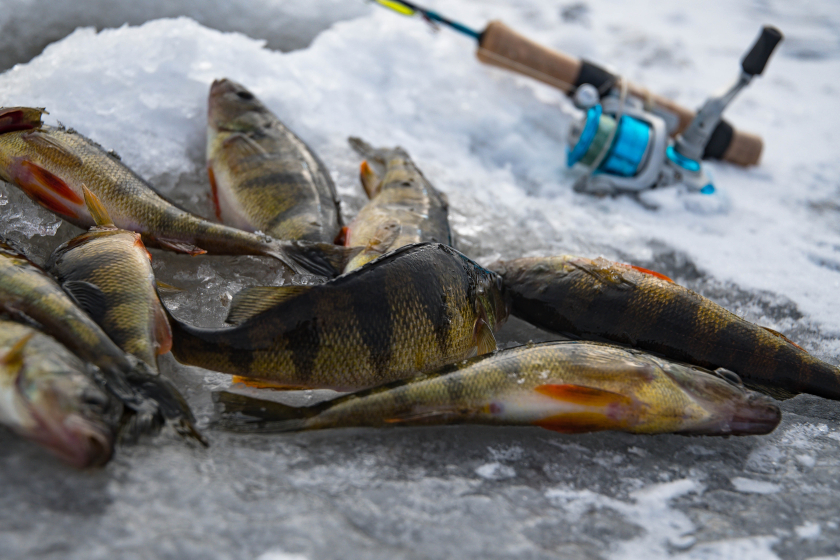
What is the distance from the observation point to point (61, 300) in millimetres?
1998

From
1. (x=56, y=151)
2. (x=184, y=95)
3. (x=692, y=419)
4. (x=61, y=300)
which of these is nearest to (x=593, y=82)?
(x=184, y=95)

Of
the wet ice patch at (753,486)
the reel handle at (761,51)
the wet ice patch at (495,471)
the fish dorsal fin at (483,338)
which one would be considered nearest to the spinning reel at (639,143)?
the reel handle at (761,51)

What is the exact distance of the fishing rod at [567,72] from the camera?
204 inches

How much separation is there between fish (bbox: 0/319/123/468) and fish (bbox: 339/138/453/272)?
1296mm

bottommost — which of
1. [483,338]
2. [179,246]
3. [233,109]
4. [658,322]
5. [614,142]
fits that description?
[179,246]

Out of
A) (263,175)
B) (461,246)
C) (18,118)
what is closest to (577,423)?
(461,246)

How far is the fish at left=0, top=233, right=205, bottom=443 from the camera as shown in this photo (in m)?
1.82

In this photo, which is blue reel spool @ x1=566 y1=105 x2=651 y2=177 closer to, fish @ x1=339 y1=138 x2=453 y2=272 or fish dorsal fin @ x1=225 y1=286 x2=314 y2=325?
fish @ x1=339 y1=138 x2=453 y2=272

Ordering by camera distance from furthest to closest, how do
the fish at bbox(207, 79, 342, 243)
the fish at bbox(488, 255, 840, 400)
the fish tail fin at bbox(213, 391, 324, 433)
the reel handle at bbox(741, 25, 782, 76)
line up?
the reel handle at bbox(741, 25, 782, 76), the fish at bbox(207, 79, 342, 243), the fish at bbox(488, 255, 840, 400), the fish tail fin at bbox(213, 391, 324, 433)

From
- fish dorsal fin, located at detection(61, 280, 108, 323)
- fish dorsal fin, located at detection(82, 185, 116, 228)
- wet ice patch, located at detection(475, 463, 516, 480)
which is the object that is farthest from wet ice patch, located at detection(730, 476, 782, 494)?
fish dorsal fin, located at detection(82, 185, 116, 228)

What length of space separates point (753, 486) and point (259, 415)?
1.73 metres

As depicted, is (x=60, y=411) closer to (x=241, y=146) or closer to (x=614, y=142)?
(x=241, y=146)

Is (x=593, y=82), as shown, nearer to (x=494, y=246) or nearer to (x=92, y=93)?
(x=494, y=246)

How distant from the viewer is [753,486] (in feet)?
7.20
